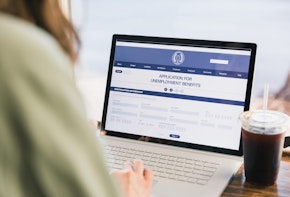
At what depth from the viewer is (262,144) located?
1094 millimetres

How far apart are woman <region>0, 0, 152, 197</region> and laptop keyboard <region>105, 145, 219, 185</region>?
600mm

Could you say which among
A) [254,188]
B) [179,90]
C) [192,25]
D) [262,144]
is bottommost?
[254,188]

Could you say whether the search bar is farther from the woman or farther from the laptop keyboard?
the woman

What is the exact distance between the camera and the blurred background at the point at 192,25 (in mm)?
1389

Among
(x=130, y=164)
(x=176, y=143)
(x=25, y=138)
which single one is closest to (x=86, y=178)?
(x=25, y=138)

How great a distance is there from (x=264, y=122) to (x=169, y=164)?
263 mm

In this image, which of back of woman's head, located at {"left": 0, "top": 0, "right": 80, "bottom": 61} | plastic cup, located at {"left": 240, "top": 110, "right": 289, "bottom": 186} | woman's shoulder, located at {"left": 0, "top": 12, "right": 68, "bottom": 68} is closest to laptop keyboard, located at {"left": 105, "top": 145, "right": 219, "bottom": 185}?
plastic cup, located at {"left": 240, "top": 110, "right": 289, "bottom": 186}

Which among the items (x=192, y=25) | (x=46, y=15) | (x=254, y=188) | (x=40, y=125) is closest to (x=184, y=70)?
(x=192, y=25)

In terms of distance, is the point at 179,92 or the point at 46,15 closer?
the point at 46,15

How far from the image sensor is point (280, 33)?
4.52 ft

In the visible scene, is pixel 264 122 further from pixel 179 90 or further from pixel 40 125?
pixel 40 125

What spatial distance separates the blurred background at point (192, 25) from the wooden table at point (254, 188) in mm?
255

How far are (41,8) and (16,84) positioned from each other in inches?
6.4

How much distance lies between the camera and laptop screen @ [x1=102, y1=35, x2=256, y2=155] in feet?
4.03
